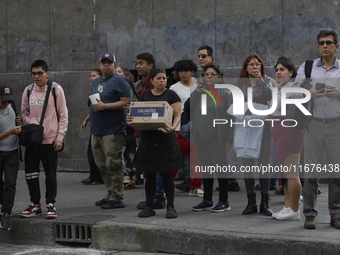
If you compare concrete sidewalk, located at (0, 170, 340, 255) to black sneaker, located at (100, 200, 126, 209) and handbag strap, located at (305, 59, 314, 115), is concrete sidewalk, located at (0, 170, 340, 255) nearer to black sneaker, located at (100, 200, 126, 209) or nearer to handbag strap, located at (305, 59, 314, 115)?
black sneaker, located at (100, 200, 126, 209)

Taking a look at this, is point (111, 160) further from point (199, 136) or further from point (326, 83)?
point (326, 83)

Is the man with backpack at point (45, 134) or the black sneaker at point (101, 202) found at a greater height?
the man with backpack at point (45, 134)

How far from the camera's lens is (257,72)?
589cm

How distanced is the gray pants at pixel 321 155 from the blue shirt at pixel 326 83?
104 millimetres

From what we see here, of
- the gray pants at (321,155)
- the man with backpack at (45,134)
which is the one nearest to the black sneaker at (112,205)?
the man with backpack at (45,134)

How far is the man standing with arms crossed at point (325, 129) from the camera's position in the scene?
5121 millimetres

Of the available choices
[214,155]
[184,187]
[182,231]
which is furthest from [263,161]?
[184,187]

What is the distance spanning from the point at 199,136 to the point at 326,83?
1.75 metres

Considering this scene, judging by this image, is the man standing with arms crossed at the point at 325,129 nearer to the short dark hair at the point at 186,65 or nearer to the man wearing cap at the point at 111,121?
the short dark hair at the point at 186,65

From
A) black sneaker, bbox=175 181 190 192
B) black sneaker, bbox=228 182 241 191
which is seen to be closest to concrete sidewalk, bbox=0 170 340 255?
black sneaker, bbox=175 181 190 192

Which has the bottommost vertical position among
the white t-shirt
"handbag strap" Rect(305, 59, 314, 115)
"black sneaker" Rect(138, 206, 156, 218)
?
"black sneaker" Rect(138, 206, 156, 218)

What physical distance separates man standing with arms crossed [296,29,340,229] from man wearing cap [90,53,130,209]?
2.45 metres

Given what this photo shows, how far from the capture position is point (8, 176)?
6.01 m

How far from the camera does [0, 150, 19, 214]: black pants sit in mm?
5957
